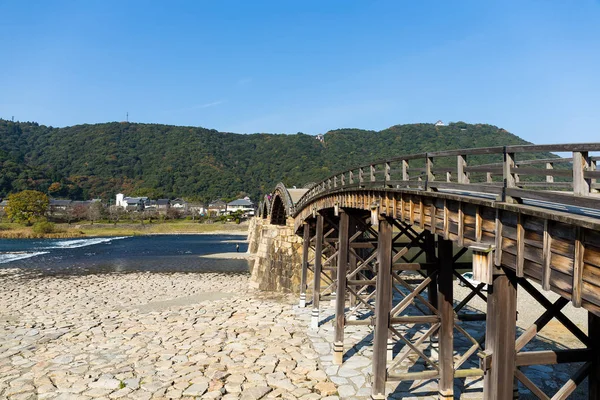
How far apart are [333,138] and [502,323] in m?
181

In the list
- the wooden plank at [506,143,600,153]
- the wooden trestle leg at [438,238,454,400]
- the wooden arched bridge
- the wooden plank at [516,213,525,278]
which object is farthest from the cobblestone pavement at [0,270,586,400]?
the wooden plank at [506,143,600,153]

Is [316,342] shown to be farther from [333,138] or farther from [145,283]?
[333,138]

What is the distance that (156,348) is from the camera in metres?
13.2

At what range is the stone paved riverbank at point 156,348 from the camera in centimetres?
1020

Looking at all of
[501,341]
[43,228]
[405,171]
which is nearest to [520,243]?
[501,341]

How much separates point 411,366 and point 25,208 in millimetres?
94836

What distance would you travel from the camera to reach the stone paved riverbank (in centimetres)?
1020

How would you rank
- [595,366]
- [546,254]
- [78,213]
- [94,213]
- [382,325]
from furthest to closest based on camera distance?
[78,213]
[94,213]
[382,325]
[595,366]
[546,254]

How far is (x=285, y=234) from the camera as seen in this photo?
22312 millimetres

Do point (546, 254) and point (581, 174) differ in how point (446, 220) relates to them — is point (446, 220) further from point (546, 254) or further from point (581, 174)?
point (581, 174)

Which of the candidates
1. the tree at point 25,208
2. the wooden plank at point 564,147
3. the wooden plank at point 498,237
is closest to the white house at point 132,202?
the tree at point 25,208

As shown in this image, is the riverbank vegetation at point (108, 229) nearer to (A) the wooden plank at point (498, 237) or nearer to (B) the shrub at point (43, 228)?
(B) the shrub at point (43, 228)

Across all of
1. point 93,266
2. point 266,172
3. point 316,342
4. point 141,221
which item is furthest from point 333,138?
point 316,342

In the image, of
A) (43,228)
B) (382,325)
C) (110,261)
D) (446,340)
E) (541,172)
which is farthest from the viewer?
(43,228)
